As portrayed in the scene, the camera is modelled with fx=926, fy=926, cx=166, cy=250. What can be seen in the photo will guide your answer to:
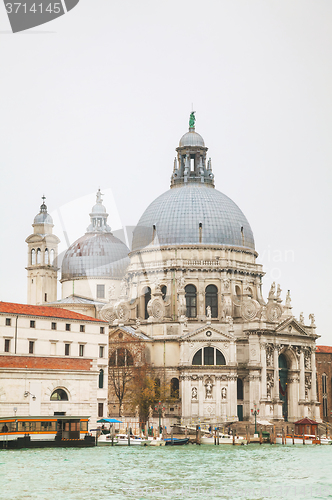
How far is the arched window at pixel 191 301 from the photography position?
86881mm

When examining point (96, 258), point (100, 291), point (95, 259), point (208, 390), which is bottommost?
point (208, 390)

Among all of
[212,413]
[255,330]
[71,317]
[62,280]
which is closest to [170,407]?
[212,413]

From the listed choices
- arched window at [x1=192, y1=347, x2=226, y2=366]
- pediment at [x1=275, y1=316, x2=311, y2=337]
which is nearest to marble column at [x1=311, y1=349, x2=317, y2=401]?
pediment at [x1=275, y1=316, x2=311, y2=337]

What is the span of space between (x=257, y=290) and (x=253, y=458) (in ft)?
123

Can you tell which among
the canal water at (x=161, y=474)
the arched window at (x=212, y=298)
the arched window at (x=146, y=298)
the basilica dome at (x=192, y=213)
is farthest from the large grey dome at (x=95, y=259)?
the canal water at (x=161, y=474)

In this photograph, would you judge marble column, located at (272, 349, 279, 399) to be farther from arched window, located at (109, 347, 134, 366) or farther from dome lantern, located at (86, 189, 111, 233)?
dome lantern, located at (86, 189, 111, 233)

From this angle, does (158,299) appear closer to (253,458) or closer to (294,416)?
(294,416)

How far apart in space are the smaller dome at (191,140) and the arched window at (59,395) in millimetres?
37083

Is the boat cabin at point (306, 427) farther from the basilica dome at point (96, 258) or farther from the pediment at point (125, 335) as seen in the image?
the basilica dome at point (96, 258)

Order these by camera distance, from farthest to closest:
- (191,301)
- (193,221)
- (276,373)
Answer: (193,221) → (191,301) → (276,373)

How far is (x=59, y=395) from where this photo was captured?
6397 centimetres

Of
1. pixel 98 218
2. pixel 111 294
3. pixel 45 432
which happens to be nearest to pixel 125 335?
pixel 111 294

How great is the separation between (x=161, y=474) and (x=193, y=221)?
46255mm

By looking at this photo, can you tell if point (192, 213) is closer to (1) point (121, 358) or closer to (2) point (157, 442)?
(1) point (121, 358)
